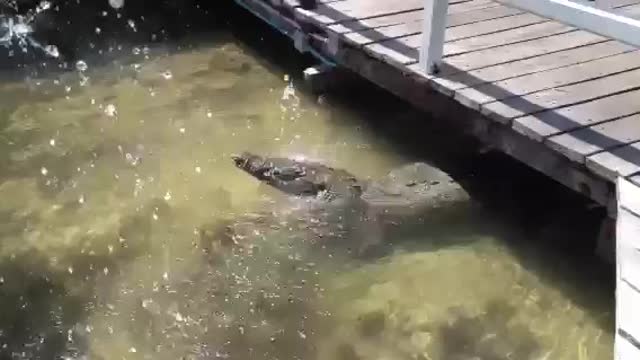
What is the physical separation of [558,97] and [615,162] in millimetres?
680

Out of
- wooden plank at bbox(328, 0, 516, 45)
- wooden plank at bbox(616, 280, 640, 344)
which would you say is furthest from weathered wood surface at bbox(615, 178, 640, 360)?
wooden plank at bbox(328, 0, 516, 45)

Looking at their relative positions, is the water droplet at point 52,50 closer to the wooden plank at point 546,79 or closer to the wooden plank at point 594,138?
the wooden plank at point 546,79

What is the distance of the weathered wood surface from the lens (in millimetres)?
2666

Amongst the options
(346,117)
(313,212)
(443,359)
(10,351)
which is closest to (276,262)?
(313,212)

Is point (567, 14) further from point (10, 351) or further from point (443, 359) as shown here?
point (10, 351)

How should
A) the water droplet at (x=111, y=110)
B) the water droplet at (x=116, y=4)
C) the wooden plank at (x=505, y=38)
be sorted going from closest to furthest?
the wooden plank at (x=505, y=38), the water droplet at (x=111, y=110), the water droplet at (x=116, y=4)

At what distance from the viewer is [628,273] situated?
294cm

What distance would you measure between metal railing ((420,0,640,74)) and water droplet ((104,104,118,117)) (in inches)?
99.4

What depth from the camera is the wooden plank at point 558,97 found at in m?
4.02

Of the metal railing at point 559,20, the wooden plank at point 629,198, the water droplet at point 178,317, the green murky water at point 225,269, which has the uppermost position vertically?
the metal railing at point 559,20

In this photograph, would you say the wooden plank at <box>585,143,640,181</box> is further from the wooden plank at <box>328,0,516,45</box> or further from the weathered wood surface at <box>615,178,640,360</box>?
the wooden plank at <box>328,0,516,45</box>

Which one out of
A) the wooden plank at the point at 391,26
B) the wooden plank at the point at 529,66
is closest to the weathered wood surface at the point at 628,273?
the wooden plank at the point at 529,66

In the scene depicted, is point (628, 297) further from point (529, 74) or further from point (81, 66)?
point (81, 66)

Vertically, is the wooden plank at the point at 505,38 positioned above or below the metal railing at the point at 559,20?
below
